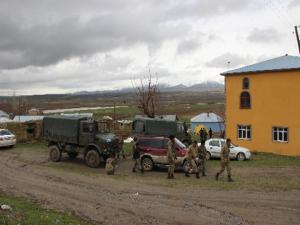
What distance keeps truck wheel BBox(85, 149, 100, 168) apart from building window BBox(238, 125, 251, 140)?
15.0 meters

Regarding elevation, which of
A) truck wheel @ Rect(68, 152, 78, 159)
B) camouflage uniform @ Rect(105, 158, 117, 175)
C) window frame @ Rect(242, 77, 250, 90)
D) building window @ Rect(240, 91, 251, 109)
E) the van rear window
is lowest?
camouflage uniform @ Rect(105, 158, 117, 175)

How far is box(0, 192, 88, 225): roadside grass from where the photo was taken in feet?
39.5

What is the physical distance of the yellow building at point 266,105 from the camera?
31.4 m

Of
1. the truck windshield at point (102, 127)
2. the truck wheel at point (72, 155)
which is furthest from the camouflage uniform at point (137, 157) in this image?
the truck wheel at point (72, 155)

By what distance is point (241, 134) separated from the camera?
34875 millimetres

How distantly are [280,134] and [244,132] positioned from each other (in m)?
3.16

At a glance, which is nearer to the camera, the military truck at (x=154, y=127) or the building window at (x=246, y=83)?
the military truck at (x=154, y=127)

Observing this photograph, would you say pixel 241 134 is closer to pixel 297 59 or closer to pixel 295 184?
pixel 297 59

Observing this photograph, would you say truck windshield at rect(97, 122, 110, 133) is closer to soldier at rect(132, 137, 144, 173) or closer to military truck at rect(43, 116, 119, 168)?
military truck at rect(43, 116, 119, 168)

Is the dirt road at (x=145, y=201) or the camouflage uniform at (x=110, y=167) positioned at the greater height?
the camouflage uniform at (x=110, y=167)

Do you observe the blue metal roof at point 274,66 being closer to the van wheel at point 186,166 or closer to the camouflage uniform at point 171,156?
the van wheel at point 186,166

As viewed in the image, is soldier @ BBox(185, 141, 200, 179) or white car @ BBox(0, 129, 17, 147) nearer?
soldier @ BBox(185, 141, 200, 179)

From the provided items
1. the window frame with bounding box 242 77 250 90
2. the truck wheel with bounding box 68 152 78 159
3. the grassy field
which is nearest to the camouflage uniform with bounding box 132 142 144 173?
the truck wheel with bounding box 68 152 78 159

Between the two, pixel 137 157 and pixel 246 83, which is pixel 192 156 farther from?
pixel 246 83
